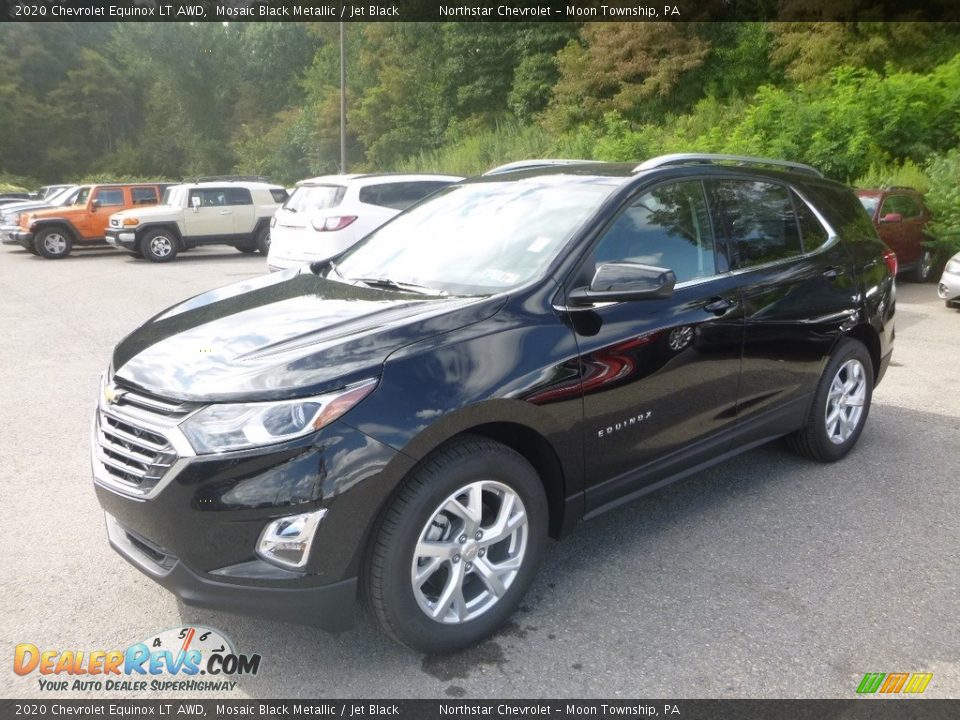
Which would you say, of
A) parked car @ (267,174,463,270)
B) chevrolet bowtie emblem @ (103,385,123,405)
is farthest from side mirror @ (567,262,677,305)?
parked car @ (267,174,463,270)

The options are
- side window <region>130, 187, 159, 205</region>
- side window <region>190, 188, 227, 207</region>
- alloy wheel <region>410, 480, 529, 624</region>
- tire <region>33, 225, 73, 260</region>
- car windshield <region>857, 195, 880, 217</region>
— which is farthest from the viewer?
side window <region>130, 187, 159, 205</region>

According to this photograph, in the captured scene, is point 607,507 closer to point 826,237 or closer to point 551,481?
point 551,481

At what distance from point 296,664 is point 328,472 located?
87cm

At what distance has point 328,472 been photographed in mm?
2502

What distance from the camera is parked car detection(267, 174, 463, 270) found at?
11195mm

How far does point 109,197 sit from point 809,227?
18787 millimetres

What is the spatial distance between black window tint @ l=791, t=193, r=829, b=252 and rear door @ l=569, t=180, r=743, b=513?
3.01 feet

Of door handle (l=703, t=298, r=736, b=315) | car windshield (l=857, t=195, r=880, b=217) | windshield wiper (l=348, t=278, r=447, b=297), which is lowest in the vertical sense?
door handle (l=703, t=298, r=736, b=315)

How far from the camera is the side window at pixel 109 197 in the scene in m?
19.3

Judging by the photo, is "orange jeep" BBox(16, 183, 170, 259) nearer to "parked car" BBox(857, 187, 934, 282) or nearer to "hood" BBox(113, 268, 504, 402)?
"parked car" BBox(857, 187, 934, 282)

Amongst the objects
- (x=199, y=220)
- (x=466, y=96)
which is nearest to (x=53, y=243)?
(x=199, y=220)

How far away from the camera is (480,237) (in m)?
3.72

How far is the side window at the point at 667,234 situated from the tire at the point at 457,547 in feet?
3.41

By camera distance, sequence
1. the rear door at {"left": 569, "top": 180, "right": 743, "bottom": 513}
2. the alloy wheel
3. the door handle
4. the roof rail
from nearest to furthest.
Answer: the alloy wheel
the rear door at {"left": 569, "top": 180, "right": 743, "bottom": 513}
the door handle
the roof rail
